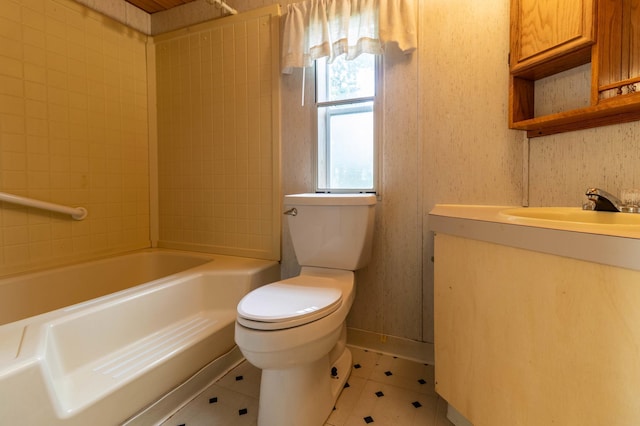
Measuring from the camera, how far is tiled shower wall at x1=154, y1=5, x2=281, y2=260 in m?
1.89

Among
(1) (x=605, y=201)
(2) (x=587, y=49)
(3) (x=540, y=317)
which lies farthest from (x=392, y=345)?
(2) (x=587, y=49)

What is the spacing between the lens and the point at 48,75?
65.6 inches

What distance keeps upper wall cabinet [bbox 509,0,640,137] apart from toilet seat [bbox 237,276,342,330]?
41.3 inches

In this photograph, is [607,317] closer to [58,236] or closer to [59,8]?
[58,236]

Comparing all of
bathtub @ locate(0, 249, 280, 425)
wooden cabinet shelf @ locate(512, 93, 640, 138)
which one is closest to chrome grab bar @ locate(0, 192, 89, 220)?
bathtub @ locate(0, 249, 280, 425)

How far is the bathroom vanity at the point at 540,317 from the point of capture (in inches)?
25.1

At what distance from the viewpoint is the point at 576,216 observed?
3.54 feet

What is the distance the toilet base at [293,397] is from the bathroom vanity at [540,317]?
18.4 inches

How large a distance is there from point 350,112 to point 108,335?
1.55 m

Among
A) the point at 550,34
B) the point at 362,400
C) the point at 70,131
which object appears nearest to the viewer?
the point at 550,34

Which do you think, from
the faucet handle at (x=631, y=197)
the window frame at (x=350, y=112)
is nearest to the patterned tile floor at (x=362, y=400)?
the window frame at (x=350, y=112)

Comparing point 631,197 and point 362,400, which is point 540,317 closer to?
point 631,197

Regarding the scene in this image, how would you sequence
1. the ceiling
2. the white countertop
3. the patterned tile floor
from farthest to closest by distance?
the ceiling < the patterned tile floor < the white countertop

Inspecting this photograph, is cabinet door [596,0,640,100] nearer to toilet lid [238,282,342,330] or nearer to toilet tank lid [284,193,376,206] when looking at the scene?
Result: toilet tank lid [284,193,376,206]
